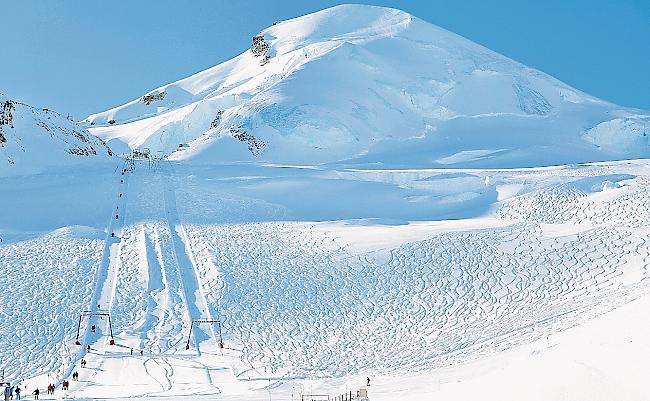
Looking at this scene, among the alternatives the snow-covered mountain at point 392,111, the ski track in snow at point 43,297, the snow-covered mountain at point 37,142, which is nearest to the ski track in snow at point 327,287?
the ski track in snow at point 43,297

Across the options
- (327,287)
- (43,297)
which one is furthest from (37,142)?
(327,287)

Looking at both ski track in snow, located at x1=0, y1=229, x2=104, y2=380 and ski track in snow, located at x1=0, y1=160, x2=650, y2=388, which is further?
ski track in snow, located at x1=0, y1=160, x2=650, y2=388

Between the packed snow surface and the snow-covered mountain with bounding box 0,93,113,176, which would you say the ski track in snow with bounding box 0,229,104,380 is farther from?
the snow-covered mountain with bounding box 0,93,113,176

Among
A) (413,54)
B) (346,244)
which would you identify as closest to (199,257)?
(346,244)

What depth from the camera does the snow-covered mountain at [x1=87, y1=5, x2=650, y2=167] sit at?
6856cm

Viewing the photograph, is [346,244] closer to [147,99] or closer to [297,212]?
[297,212]

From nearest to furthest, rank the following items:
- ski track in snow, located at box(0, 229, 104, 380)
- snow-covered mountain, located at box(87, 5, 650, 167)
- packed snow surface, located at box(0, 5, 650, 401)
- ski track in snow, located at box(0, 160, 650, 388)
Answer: packed snow surface, located at box(0, 5, 650, 401)
ski track in snow, located at box(0, 229, 104, 380)
ski track in snow, located at box(0, 160, 650, 388)
snow-covered mountain, located at box(87, 5, 650, 167)

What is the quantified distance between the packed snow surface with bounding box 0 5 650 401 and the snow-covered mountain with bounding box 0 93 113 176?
236 millimetres

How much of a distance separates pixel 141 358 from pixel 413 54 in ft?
243

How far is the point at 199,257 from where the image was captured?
35188mm

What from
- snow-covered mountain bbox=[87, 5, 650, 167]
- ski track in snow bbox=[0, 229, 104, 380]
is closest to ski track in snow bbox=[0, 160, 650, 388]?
ski track in snow bbox=[0, 229, 104, 380]

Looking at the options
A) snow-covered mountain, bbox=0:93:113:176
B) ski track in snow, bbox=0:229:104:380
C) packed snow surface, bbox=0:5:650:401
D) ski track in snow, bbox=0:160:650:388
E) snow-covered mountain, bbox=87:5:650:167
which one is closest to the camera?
packed snow surface, bbox=0:5:650:401

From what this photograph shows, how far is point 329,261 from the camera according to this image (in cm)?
3456

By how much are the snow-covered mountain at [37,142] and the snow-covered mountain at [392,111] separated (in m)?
9.19
